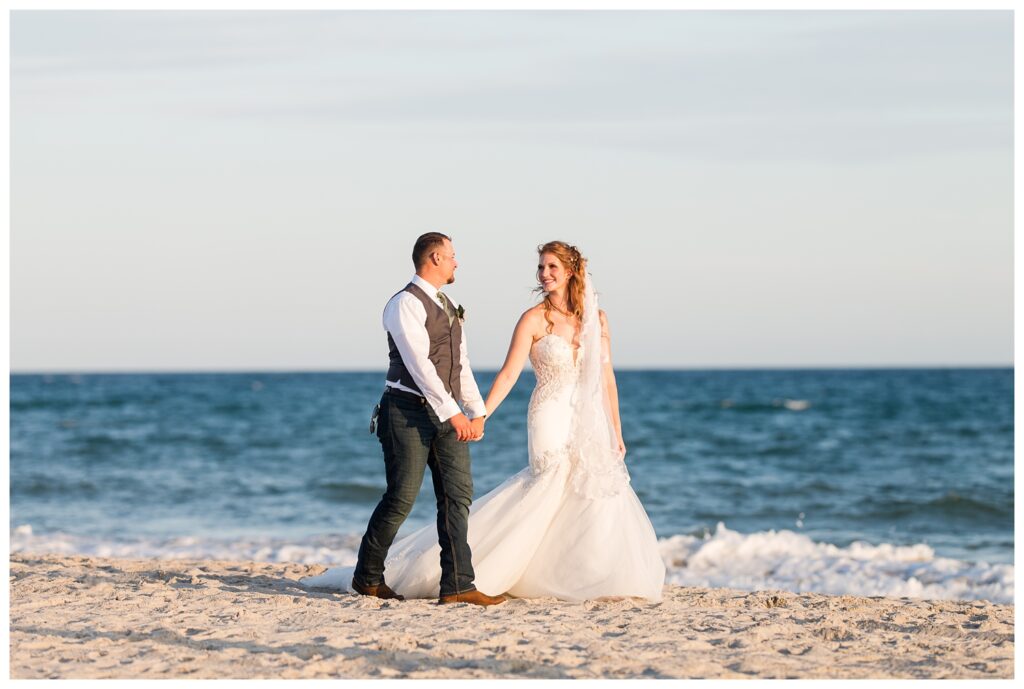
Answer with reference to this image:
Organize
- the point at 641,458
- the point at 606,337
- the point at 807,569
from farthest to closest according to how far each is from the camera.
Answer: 1. the point at 641,458
2. the point at 807,569
3. the point at 606,337

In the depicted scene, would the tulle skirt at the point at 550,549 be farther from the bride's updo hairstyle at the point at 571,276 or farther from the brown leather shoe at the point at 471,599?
the bride's updo hairstyle at the point at 571,276

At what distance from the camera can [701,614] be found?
20.1ft

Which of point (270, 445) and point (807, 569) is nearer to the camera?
point (807, 569)

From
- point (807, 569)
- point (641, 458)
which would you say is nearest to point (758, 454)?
point (641, 458)

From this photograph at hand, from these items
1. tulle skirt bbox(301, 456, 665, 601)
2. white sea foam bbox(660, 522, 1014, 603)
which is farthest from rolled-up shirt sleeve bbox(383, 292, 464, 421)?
white sea foam bbox(660, 522, 1014, 603)

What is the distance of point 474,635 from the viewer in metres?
5.41

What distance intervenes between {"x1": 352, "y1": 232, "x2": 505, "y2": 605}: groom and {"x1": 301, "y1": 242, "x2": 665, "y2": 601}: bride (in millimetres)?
230

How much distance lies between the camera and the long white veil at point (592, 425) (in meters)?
6.48

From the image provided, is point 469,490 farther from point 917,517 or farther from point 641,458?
point 641,458

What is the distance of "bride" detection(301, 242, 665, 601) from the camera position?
21.0 ft

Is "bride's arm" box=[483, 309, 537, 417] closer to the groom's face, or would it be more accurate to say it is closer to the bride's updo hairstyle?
the bride's updo hairstyle

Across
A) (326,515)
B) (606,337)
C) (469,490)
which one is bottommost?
(326,515)

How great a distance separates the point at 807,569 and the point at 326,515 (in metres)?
6.52
